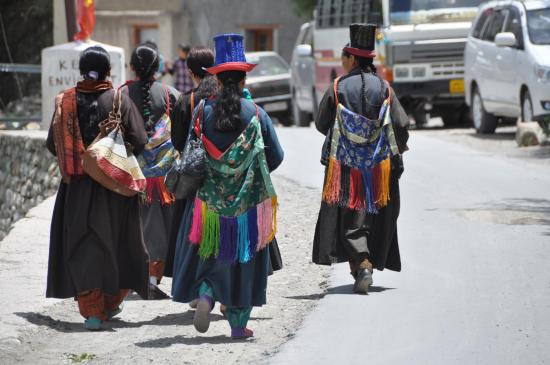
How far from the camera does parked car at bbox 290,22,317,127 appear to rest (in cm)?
2588

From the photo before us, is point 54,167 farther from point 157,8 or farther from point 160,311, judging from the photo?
point 157,8

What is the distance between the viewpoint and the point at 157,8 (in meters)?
39.7

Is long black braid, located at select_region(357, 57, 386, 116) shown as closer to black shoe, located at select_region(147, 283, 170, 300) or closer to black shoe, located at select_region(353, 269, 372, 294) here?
black shoe, located at select_region(353, 269, 372, 294)

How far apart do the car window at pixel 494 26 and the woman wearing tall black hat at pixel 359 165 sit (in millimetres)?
11036

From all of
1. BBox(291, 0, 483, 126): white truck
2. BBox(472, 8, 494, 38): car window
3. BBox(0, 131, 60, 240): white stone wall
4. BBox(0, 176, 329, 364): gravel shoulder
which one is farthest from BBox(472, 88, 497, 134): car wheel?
BBox(0, 176, 329, 364): gravel shoulder

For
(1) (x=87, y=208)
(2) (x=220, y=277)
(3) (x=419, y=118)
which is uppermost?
(1) (x=87, y=208)

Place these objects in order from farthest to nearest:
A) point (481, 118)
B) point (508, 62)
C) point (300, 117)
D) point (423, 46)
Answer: point (300, 117) → point (423, 46) → point (481, 118) → point (508, 62)

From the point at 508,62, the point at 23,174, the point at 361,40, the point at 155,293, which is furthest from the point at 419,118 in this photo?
the point at 155,293

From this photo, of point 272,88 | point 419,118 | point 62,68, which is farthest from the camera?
point 272,88

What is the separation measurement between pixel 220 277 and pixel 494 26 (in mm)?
13109

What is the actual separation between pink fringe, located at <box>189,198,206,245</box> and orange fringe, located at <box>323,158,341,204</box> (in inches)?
57.7

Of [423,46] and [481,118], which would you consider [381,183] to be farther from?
[423,46]

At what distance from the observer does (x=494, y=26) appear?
19906 millimetres

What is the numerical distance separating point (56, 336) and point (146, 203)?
132 centimetres
